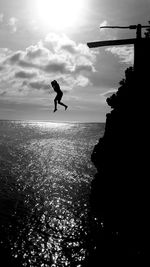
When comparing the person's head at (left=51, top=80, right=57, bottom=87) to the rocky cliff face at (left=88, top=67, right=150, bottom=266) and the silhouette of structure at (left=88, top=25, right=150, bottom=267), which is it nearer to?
the silhouette of structure at (left=88, top=25, right=150, bottom=267)

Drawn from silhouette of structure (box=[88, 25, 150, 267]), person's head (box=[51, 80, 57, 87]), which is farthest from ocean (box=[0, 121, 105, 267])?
person's head (box=[51, 80, 57, 87])

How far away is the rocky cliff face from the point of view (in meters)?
28.3

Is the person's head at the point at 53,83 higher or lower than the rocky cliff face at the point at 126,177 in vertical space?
higher

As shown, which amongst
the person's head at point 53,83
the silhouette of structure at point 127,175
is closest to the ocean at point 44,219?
the silhouette of structure at point 127,175

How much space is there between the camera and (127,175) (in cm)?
3278

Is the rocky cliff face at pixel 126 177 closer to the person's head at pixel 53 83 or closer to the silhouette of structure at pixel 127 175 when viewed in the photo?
the silhouette of structure at pixel 127 175

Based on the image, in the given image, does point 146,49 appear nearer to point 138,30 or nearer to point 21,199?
point 138,30

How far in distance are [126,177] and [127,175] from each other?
1.63 feet

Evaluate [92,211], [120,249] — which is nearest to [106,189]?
[92,211]

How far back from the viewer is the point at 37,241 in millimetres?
32000

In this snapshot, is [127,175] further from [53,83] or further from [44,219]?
[53,83]

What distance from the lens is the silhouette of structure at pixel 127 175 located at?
27.4 metres

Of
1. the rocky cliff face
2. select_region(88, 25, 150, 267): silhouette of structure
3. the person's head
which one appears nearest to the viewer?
the person's head

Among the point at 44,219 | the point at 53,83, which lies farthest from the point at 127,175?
the point at 53,83
